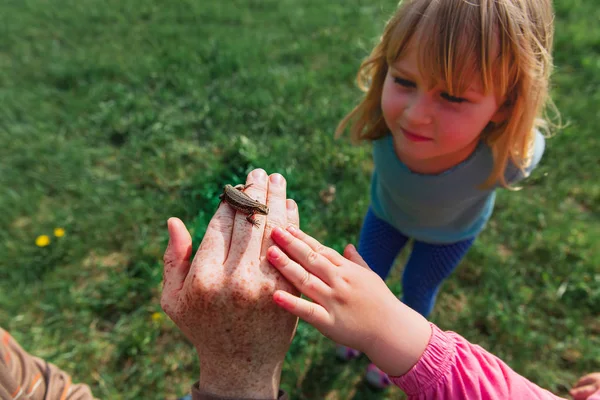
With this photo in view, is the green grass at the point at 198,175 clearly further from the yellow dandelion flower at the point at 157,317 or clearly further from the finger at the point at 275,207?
the finger at the point at 275,207

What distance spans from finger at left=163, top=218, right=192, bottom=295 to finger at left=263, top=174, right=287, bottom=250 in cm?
44

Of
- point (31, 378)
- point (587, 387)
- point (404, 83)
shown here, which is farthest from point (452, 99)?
point (31, 378)

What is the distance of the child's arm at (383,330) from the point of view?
6.22 feet

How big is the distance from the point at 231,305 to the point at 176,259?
451 mm

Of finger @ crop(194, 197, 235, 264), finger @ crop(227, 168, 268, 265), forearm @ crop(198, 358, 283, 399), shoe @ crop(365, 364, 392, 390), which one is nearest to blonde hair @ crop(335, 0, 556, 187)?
finger @ crop(227, 168, 268, 265)

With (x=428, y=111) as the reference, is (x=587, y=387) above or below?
below

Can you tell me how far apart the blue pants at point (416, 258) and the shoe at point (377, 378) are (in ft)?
2.33

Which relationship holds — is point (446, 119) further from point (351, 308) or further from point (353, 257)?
point (351, 308)

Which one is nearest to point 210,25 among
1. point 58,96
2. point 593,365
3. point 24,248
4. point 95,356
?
point 58,96

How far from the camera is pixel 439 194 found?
3.18 m

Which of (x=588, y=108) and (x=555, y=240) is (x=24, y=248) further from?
(x=588, y=108)

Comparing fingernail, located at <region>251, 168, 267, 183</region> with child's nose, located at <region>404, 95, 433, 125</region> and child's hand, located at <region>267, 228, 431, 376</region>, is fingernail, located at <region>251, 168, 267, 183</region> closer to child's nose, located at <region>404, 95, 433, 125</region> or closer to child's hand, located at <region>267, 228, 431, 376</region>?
child's hand, located at <region>267, 228, 431, 376</region>

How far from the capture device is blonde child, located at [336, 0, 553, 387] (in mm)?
2355

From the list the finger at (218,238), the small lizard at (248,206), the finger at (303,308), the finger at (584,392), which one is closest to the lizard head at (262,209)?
the small lizard at (248,206)
